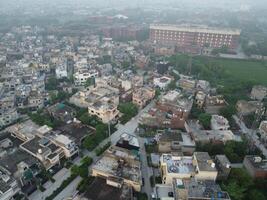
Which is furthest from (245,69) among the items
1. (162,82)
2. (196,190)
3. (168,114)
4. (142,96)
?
(196,190)

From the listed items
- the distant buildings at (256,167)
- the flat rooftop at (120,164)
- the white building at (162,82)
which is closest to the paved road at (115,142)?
the flat rooftop at (120,164)

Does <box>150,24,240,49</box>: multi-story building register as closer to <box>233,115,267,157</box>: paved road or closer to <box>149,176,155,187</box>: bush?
<box>233,115,267,157</box>: paved road

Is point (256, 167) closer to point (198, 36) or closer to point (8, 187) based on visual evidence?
point (8, 187)

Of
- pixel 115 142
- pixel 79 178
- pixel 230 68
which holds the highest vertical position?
pixel 230 68

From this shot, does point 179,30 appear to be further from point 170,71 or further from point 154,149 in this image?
point 154,149

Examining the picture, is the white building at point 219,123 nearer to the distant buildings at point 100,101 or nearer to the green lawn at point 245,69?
the distant buildings at point 100,101
